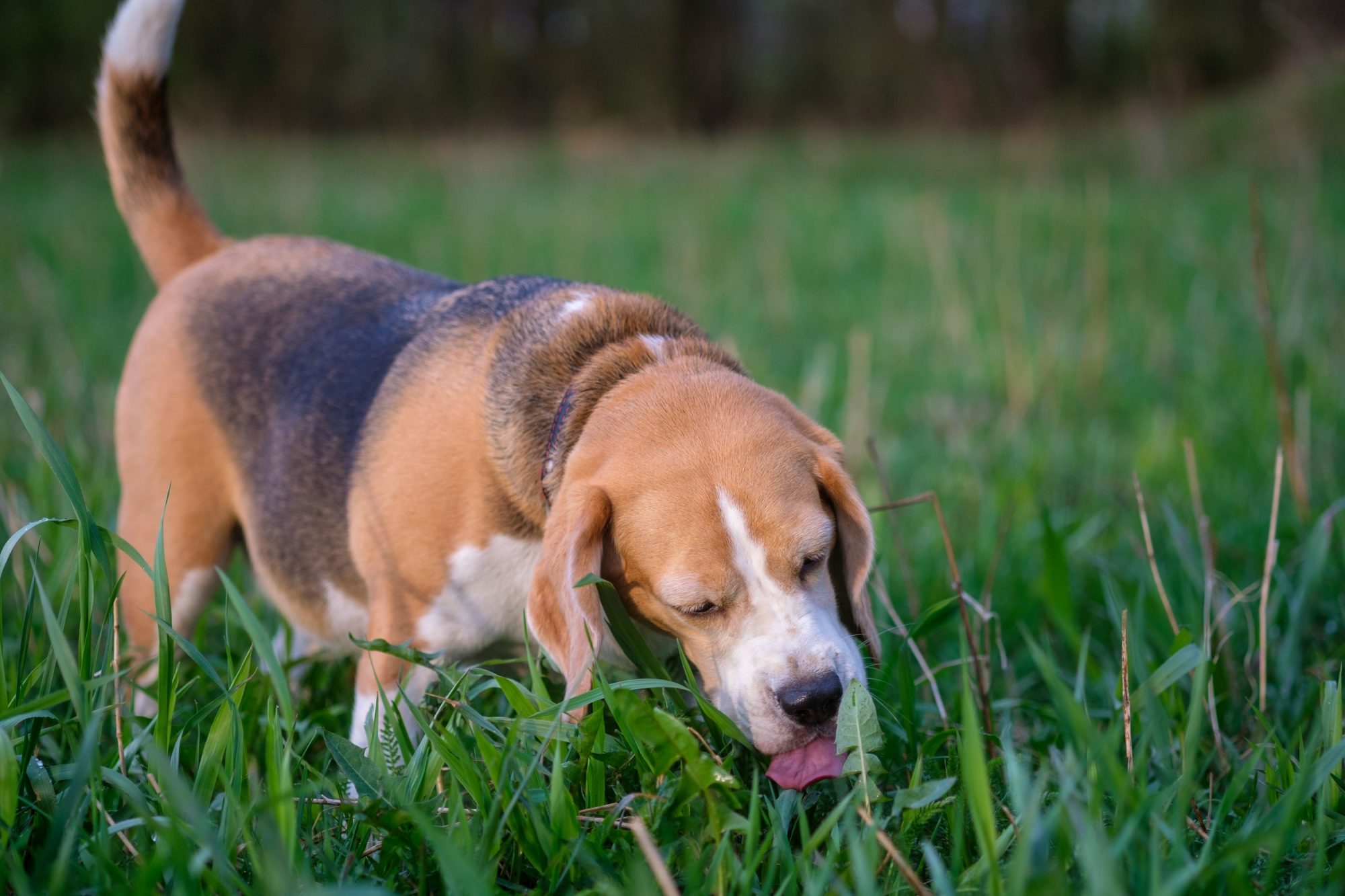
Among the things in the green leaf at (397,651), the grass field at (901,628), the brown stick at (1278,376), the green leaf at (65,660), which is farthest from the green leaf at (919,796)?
the brown stick at (1278,376)

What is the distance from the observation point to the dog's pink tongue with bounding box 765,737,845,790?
85.5 inches

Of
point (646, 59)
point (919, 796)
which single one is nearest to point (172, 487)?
point (919, 796)

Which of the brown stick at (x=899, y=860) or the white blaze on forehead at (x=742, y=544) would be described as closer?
the brown stick at (x=899, y=860)

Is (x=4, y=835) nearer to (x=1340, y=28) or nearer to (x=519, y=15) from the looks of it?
(x=1340, y=28)

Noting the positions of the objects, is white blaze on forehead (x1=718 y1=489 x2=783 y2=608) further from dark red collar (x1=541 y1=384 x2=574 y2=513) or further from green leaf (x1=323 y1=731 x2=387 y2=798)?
green leaf (x1=323 y1=731 x2=387 y2=798)

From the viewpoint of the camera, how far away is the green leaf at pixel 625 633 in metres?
2.23

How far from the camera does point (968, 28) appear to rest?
25.0m

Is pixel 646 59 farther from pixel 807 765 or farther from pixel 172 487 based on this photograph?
pixel 807 765

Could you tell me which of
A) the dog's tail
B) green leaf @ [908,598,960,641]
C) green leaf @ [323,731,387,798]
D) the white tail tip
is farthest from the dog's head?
the white tail tip

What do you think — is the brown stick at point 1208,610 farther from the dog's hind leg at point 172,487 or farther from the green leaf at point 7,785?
the dog's hind leg at point 172,487

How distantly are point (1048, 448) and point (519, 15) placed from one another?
2509 centimetres

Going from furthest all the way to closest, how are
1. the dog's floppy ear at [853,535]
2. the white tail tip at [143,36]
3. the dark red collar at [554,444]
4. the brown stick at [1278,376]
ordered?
the white tail tip at [143,36], the brown stick at [1278,376], the dark red collar at [554,444], the dog's floppy ear at [853,535]

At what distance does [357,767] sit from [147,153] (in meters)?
2.45

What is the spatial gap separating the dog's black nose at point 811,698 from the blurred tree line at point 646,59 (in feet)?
63.9
